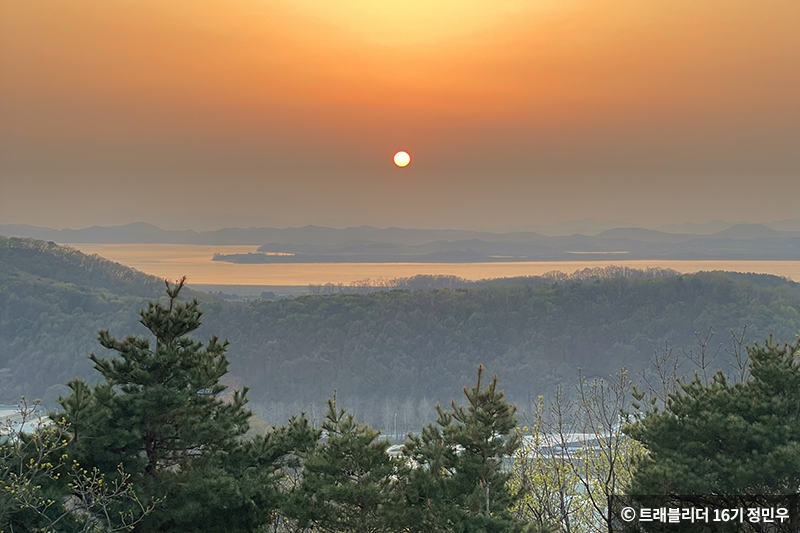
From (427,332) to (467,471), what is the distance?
150096 mm

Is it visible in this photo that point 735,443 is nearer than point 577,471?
Yes

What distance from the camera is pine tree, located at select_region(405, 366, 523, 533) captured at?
391 inches

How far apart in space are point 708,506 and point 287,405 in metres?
134

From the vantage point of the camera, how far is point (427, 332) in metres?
160

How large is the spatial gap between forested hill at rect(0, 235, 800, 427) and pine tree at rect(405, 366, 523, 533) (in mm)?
129493

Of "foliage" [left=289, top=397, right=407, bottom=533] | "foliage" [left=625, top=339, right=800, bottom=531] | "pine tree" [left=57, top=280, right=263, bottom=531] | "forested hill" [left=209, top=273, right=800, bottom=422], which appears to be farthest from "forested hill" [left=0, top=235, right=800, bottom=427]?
"foliage" [left=289, top=397, right=407, bottom=533]

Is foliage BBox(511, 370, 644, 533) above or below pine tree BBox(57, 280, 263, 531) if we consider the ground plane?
below

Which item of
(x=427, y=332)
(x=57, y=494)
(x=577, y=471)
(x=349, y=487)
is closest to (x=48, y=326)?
(x=427, y=332)

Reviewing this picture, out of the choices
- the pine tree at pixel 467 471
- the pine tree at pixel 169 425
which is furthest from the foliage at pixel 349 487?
the pine tree at pixel 169 425

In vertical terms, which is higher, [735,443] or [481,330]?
[735,443]

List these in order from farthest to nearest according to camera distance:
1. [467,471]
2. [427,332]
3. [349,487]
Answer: [427,332] < [467,471] < [349,487]

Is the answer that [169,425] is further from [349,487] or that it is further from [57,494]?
[349,487]

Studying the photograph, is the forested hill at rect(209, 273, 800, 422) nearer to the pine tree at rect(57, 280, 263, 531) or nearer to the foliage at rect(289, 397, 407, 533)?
the pine tree at rect(57, 280, 263, 531)

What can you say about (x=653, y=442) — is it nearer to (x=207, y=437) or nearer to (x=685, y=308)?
(x=207, y=437)
